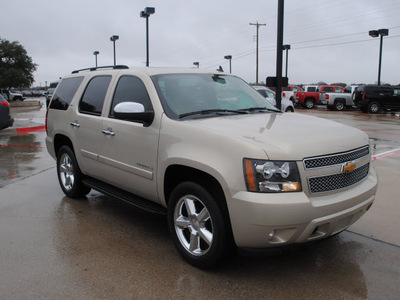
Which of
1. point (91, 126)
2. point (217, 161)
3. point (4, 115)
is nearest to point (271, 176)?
point (217, 161)

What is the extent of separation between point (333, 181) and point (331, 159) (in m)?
0.18

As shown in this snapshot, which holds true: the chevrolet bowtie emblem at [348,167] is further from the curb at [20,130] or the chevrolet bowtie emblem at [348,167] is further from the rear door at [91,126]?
the curb at [20,130]

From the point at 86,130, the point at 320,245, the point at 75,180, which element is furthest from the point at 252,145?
the point at 75,180

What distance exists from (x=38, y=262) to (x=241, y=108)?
8.55 feet

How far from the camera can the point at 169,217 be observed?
→ 146 inches

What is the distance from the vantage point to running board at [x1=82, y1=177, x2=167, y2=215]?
398 centimetres

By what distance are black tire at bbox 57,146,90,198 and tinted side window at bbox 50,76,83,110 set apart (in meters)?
0.64

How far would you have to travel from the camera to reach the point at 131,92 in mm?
4410

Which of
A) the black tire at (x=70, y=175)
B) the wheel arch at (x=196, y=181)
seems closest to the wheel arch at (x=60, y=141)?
the black tire at (x=70, y=175)

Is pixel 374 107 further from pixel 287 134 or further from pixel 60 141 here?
pixel 287 134

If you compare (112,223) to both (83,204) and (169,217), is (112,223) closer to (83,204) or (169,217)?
(83,204)

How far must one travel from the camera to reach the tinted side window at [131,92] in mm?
4164

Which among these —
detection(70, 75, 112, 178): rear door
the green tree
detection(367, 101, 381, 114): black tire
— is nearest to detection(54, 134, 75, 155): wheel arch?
detection(70, 75, 112, 178): rear door

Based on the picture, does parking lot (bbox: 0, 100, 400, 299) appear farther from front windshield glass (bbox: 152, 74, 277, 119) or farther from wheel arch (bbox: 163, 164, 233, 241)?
front windshield glass (bbox: 152, 74, 277, 119)
